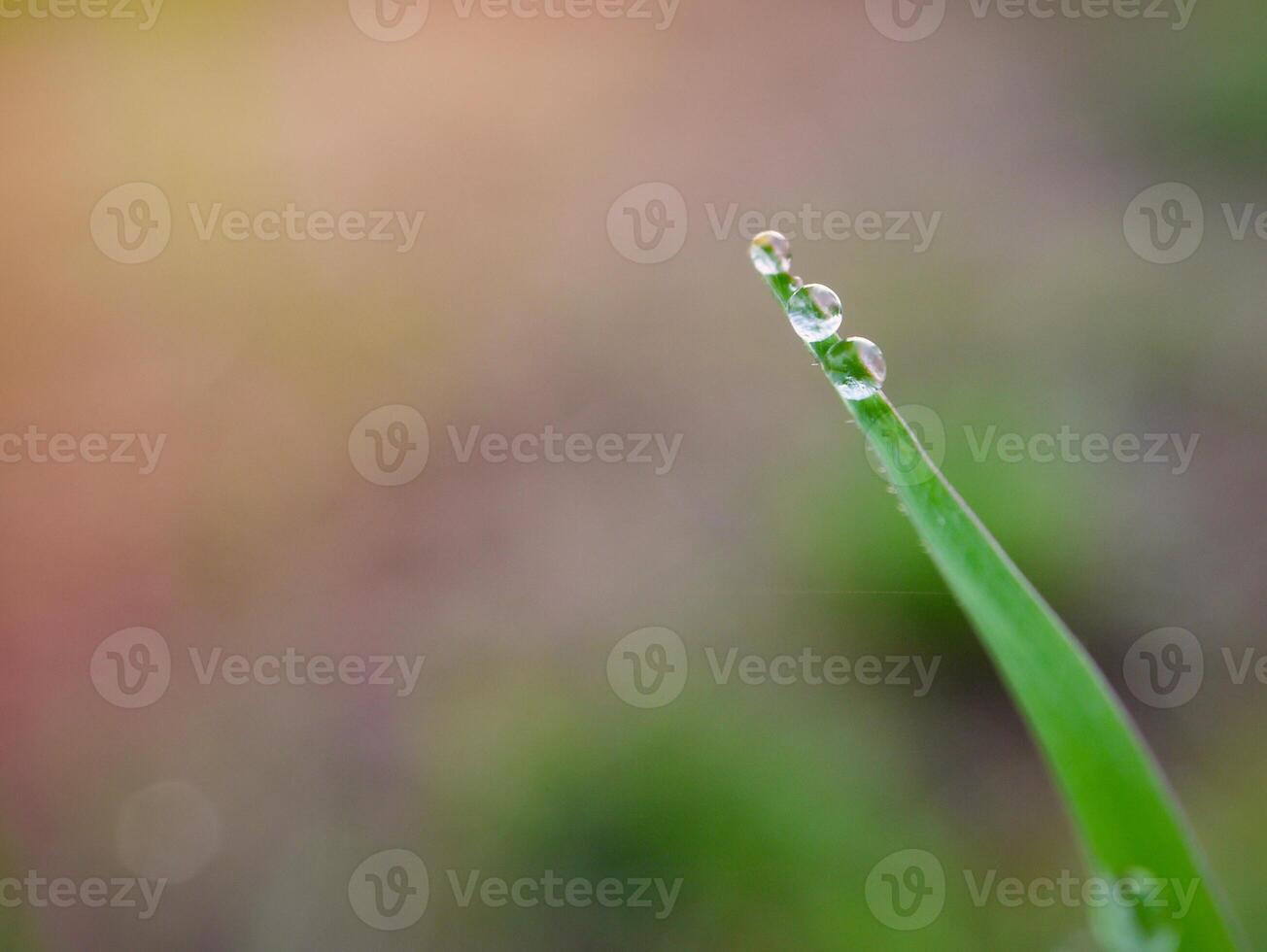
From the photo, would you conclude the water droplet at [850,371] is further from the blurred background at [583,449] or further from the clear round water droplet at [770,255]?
the blurred background at [583,449]

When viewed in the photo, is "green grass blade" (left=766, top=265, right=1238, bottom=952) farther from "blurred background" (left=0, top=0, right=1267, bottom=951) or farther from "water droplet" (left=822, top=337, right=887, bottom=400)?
"blurred background" (left=0, top=0, right=1267, bottom=951)

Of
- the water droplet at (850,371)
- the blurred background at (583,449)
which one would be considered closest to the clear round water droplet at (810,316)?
the water droplet at (850,371)

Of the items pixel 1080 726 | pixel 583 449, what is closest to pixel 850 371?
pixel 1080 726

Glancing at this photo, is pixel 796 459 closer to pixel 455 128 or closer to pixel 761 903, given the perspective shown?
pixel 761 903

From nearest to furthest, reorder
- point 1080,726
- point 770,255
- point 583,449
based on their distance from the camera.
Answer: point 1080,726
point 770,255
point 583,449

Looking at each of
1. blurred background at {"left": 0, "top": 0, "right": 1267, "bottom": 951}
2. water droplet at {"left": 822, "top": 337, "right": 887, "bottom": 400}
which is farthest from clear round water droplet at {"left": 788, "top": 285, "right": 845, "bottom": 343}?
blurred background at {"left": 0, "top": 0, "right": 1267, "bottom": 951}

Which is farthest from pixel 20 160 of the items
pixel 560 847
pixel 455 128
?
pixel 560 847

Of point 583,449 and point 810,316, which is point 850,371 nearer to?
point 810,316
